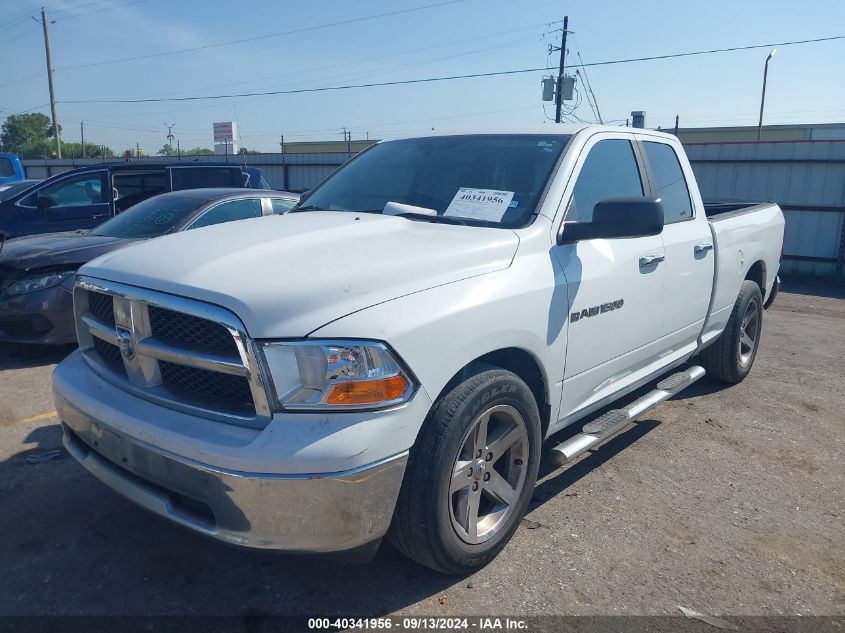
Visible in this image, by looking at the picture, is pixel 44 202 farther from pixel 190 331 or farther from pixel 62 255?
pixel 190 331

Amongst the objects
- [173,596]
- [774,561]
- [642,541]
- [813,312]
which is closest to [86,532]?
[173,596]

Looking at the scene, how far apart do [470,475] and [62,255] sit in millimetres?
4731

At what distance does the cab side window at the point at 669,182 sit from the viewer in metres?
4.36

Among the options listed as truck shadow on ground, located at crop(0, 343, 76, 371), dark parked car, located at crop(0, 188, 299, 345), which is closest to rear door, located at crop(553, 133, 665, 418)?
dark parked car, located at crop(0, 188, 299, 345)

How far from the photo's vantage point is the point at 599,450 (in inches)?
172

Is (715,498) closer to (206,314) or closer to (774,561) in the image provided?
(774,561)

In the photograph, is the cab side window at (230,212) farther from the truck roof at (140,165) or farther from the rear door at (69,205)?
the rear door at (69,205)

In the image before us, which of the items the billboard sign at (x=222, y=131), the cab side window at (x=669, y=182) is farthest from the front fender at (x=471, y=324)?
the billboard sign at (x=222, y=131)

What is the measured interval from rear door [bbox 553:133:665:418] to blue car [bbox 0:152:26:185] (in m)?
17.5

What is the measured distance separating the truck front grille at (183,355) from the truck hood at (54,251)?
11.5 ft

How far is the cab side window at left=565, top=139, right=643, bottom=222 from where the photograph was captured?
3.52m

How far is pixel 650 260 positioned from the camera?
3830mm

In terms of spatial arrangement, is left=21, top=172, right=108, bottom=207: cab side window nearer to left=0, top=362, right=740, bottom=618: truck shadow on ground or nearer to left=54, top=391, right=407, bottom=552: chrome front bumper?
left=0, top=362, right=740, bottom=618: truck shadow on ground

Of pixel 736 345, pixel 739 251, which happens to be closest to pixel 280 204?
pixel 739 251
